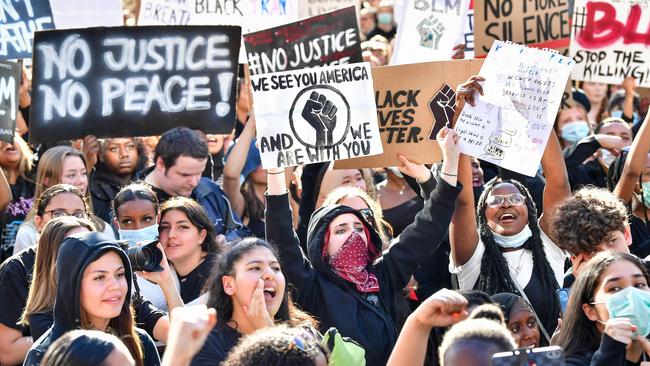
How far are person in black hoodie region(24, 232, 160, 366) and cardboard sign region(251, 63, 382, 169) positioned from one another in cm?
155

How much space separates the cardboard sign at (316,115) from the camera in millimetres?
6691

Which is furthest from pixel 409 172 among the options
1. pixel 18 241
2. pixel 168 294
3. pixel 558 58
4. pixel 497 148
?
pixel 18 241

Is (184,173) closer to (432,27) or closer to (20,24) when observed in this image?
(20,24)

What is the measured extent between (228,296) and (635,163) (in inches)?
120

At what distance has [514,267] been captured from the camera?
21.6 ft

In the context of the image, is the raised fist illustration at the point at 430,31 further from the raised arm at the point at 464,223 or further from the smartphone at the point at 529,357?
the smartphone at the point at 529,357

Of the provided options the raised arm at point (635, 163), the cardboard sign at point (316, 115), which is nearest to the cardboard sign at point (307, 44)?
the cardboard sign at point (316, 115)

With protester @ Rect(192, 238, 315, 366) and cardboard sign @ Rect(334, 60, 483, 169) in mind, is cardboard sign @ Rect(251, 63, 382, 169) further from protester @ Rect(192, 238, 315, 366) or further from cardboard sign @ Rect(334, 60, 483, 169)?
protester @ Rect(192, 238, 315, 366)

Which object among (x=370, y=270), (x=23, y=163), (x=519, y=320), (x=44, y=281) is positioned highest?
(x=23, y=163)

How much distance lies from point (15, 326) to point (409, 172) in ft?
7.42

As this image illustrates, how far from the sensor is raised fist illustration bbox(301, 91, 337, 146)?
6770 mm

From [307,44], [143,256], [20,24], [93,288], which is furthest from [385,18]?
[93,288]

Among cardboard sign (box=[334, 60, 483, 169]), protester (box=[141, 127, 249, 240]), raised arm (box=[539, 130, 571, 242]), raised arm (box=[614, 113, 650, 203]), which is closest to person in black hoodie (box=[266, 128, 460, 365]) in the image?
cardboard sign (box=[334, 60, 483, 169])

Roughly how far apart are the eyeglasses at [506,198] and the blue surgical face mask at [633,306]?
1755 mm
